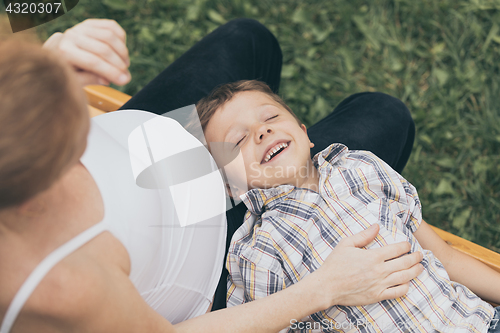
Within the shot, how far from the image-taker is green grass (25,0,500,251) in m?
2.24

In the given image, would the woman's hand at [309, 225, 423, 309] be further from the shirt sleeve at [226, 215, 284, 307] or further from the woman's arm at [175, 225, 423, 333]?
the shirt sleeve at [226, 215, 284, 307]

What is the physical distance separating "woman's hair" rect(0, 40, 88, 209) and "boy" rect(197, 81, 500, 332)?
810 mm

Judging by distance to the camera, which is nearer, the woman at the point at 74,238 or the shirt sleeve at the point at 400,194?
the woman at the point at 74,238

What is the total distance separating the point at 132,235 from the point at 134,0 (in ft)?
8.93

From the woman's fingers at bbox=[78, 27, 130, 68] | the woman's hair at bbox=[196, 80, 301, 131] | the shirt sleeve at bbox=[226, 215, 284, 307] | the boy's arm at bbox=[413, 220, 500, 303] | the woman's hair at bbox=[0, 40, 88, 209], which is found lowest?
the boy's arm at bbox=[413, 220, 500, 303]

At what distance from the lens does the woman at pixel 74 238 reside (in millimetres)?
497

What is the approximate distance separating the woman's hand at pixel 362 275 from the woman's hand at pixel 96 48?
88 centimetres

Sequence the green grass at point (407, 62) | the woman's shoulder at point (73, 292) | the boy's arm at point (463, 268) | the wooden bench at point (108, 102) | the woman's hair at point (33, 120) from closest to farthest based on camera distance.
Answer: the woman's hair at point (33, 120)
the woman's shoulder at point (73, 292)
the boy's arm at point (463, 268)
the wooden bench at point (108, 102)
the green grass at point (407, 62)

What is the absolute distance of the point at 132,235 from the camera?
32.3 inches

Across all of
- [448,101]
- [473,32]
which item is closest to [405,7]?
[473,32]

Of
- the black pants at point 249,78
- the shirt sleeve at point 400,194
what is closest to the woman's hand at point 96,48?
the black pants at point 249,78

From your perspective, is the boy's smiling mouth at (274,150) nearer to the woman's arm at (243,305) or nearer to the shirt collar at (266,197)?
the shirt collar at (266,197)

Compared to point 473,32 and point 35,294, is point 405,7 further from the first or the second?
point 35,294

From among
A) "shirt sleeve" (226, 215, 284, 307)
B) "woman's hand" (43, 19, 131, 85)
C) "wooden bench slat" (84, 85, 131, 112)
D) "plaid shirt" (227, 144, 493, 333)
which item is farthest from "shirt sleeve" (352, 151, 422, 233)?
"wooden bench slat" (84, 85, 131, 112)
